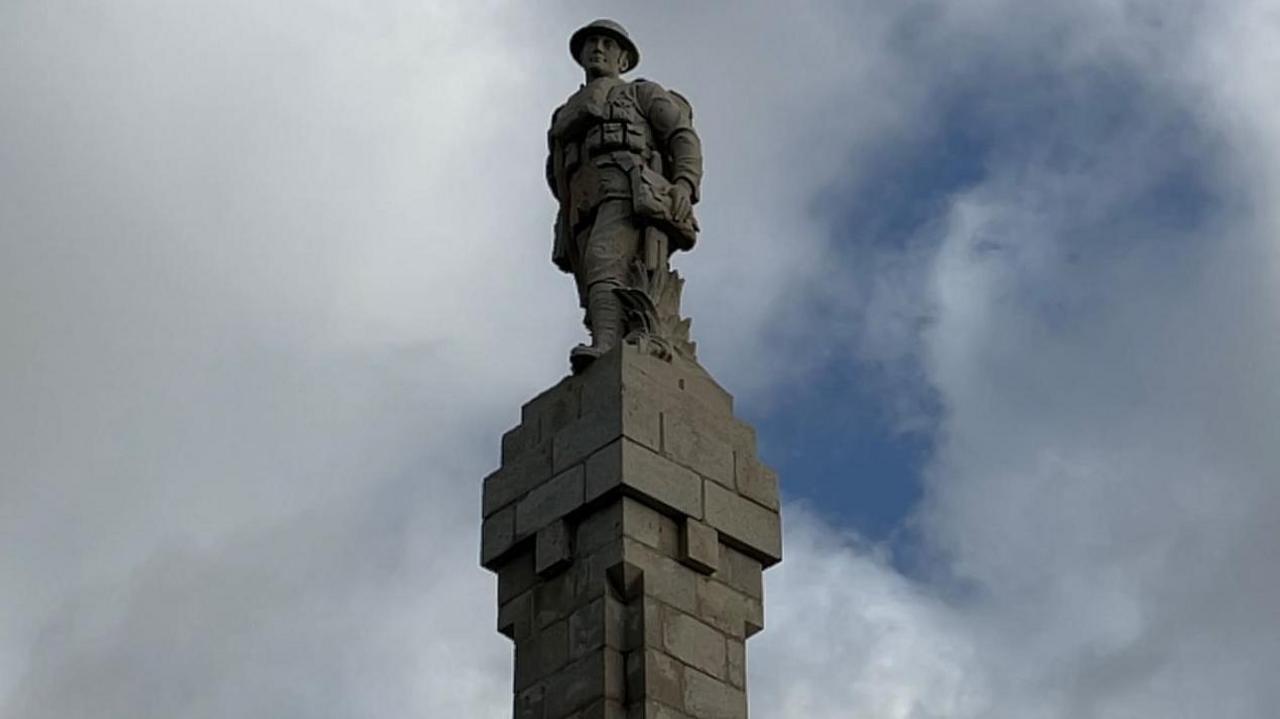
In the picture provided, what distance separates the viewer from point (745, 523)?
18.0 m

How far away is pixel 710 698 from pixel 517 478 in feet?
7.51

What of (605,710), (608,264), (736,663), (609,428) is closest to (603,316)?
(608,264)

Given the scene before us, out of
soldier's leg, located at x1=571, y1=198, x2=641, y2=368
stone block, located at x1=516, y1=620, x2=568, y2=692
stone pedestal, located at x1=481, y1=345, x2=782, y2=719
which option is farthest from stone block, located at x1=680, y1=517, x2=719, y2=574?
soldier's leg, located at x1=571, y1=198, x2=641, y2=368

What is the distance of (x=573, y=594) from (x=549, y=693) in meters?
0.69

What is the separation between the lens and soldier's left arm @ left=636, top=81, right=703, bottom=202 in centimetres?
1936

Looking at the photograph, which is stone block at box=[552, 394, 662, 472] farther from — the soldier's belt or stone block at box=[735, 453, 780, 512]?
the soldier's belt

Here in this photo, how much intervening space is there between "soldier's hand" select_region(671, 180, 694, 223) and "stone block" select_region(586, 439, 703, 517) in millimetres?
2302

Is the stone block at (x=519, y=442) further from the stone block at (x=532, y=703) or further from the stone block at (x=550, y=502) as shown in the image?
the stone block at (x=532, y=703)

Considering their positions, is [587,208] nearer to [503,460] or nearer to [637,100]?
[637,100]

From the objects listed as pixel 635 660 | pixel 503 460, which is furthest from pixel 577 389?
pixel 635 660

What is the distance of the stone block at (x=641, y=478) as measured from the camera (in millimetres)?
17125

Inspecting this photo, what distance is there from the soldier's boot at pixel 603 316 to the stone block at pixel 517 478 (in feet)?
2.37

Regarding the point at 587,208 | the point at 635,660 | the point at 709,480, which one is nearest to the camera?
the point at 635,660

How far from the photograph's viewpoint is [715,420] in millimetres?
18234
